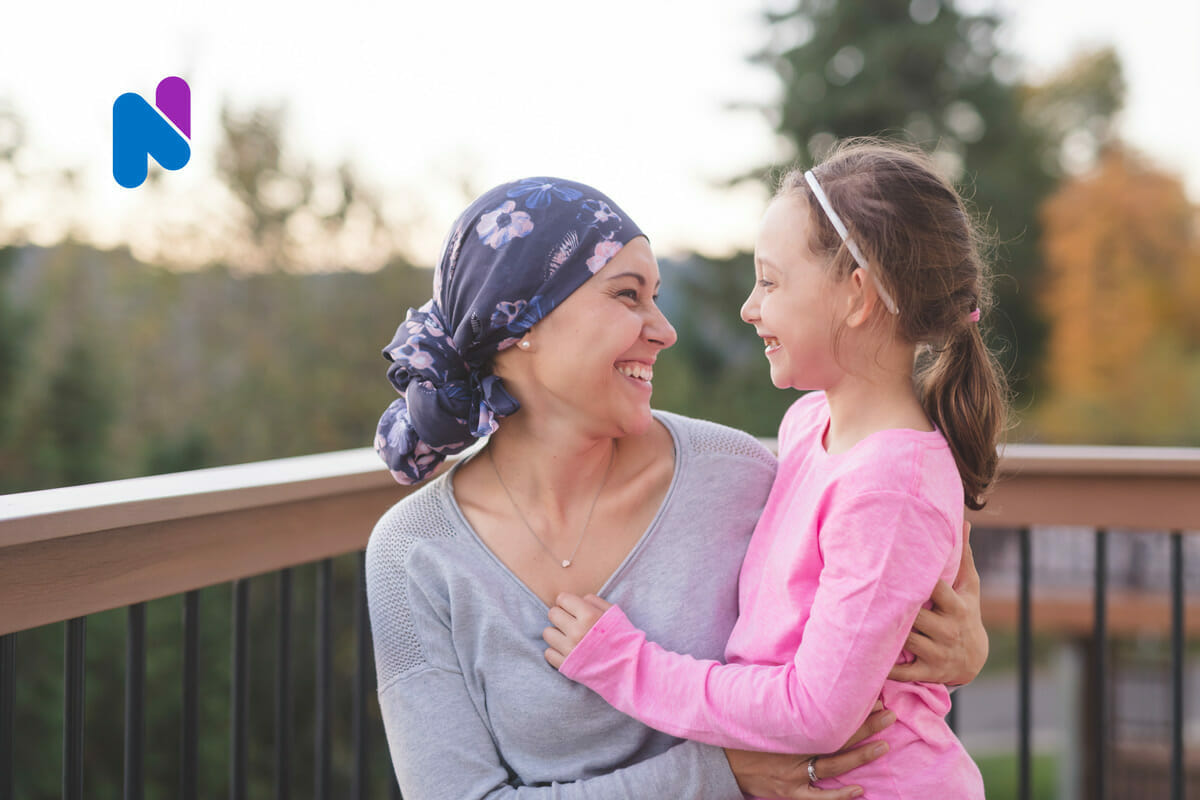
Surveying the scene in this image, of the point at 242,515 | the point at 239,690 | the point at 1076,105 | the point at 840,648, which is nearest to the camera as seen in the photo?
the point at 840,648

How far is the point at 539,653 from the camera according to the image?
1.37m

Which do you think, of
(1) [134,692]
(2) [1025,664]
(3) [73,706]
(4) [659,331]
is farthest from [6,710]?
(2) [1025,664]

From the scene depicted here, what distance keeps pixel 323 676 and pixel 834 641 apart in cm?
106

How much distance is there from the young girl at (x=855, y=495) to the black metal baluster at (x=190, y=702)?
1.92ft

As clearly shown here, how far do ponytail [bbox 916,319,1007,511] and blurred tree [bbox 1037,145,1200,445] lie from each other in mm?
17456

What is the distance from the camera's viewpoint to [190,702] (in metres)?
1.56

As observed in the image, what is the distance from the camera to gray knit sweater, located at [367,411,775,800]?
1.32m

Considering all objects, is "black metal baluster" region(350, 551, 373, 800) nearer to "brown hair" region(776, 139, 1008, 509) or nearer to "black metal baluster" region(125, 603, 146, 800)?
"black metal baluster" region(125, 603, 146, 800)

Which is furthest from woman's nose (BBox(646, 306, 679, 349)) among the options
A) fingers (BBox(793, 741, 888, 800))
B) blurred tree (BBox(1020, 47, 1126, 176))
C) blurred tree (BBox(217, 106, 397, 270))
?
blurred tree (BBox(1020, 47, 1126, 176))

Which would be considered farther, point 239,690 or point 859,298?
point 239,690

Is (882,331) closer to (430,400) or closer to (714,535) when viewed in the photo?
(714,535)

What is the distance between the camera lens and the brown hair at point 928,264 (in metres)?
1.29

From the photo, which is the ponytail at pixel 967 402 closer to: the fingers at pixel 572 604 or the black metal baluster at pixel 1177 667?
the fingers at pixel 572 604

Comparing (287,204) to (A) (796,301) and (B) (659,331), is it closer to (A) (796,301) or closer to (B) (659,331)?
→ (B) (659,331)
